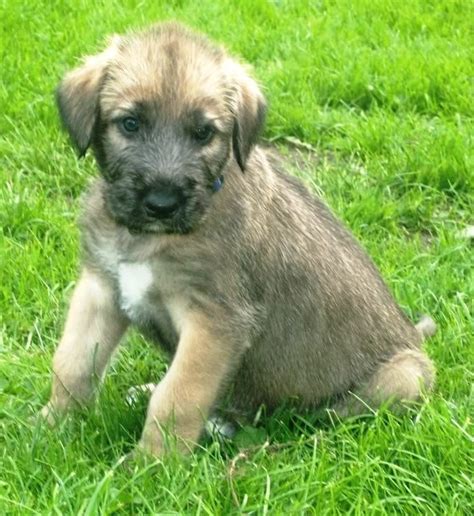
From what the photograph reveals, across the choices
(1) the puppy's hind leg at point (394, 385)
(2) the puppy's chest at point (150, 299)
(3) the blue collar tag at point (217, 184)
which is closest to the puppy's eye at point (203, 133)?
(3) the blue collar tag at point (217, 184)

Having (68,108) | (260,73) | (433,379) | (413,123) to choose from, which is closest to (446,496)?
(433,379)

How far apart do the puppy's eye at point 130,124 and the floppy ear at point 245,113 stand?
15.7 inches

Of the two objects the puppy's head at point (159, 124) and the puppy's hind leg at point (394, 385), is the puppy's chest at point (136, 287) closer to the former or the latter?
the puppy's head at point (159, 124)

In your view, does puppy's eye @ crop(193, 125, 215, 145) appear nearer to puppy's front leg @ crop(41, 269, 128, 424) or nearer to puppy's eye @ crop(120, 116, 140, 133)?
puppy's eye @ crop(120, 116, 140, 133)

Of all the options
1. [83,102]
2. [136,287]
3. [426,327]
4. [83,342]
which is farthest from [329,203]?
[83,102]

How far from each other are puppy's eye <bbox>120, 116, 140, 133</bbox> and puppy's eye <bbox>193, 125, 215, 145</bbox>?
20 centimetres

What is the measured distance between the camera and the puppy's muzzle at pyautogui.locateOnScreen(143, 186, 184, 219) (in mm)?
3670

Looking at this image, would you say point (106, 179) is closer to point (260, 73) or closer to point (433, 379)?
point (433, 379)

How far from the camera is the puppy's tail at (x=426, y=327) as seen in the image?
484 cm

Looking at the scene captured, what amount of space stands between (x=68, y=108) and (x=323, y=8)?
4889 mm

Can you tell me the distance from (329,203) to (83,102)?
7.34 ft

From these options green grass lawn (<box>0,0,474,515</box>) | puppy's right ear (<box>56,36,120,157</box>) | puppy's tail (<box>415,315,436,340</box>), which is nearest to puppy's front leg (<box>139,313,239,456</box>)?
green grass lawn (<box>0,0,474,515</box>)

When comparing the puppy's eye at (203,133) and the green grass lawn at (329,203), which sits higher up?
the puppy's eye at (203,133)

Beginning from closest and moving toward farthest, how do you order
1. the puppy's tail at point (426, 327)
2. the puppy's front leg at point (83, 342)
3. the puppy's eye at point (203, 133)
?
the puppy's eye at point (203, 133)
the puppy's front leg at point (83, 342)
the puppy's tail at point (426, 327)
